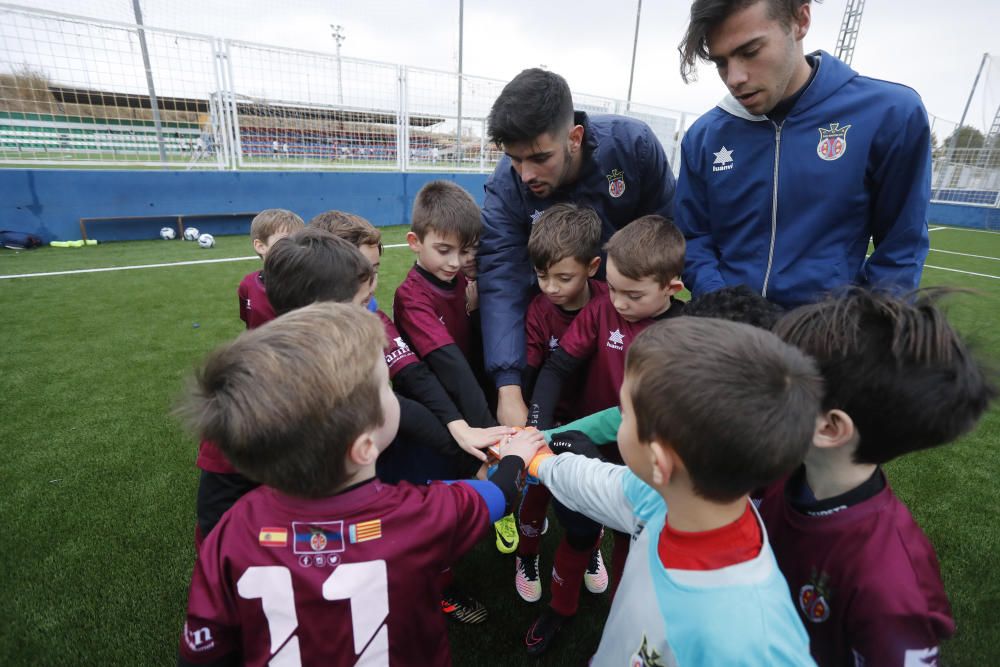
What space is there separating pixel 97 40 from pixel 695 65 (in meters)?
9.91

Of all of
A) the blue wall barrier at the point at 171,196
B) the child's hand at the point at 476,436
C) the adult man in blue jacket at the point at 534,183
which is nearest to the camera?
the child's hand at the point at 476,436

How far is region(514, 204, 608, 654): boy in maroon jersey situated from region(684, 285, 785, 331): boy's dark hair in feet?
1.87

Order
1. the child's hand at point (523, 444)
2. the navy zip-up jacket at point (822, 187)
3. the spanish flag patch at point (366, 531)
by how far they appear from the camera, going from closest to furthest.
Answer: the spanish flag patch at point (366, 531) → the child's hand at point (523, 444) → the navy zip-up jacket at point (822, 187)

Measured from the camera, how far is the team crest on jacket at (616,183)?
238 cm

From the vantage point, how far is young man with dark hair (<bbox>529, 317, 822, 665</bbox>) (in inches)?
36.0

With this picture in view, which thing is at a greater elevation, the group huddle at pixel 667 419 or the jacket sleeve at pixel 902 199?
the jacket sleeve at pixel 902 199

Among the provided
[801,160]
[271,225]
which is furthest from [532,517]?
[271,225]

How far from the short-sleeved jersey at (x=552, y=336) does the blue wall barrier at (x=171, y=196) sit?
30.7ft

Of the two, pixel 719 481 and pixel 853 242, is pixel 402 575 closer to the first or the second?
pixel 719 481

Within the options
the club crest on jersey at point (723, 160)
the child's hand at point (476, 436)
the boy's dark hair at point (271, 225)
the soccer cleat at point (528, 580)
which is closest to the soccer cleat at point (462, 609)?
the soccer cleat at point (528, 580)

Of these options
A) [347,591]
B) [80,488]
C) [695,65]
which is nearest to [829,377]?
[347,591]

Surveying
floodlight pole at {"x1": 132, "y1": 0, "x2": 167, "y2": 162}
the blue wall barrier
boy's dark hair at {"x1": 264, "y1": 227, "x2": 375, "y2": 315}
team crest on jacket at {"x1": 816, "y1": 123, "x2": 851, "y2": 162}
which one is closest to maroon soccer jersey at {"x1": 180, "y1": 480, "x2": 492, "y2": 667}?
boy's dark hair at {"x1": 264, "y1": 227, "x2": 375, "y2": 315}

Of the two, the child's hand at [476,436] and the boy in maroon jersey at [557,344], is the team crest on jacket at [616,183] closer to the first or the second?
the boy in maroon jersey at [557,344]

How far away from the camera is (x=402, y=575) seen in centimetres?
113
